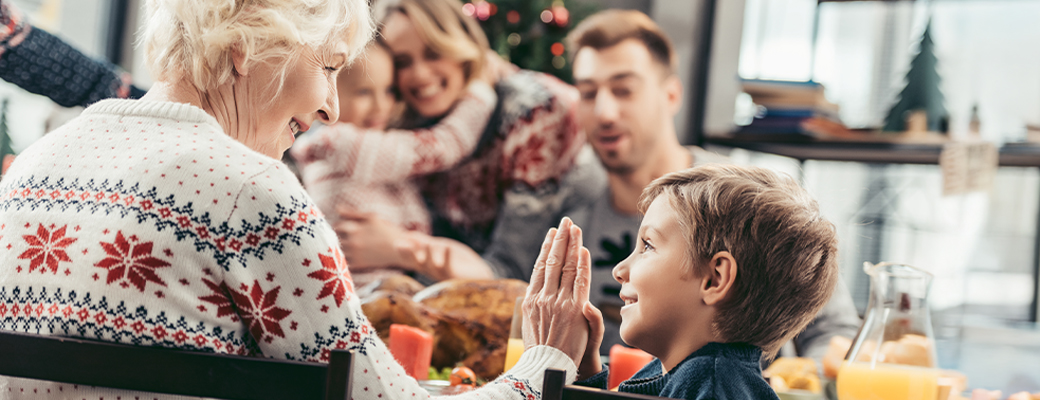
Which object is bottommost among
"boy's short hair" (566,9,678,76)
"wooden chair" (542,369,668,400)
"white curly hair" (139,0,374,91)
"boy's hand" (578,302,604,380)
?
"boy's hand" (578,302,604,380)

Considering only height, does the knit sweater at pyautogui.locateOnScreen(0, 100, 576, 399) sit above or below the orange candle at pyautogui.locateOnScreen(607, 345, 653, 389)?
above

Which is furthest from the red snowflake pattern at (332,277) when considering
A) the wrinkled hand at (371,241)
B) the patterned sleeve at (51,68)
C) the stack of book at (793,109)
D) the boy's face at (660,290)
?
the stack of book at (793,109)

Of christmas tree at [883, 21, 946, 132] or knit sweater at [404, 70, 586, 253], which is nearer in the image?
christmas tree at [883, 21, 946, 132]

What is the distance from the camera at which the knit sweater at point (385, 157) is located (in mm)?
2902

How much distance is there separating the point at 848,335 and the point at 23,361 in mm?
1782

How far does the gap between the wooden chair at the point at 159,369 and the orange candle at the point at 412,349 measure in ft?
1.69

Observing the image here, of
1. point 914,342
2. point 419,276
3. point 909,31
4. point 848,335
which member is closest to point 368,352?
point 914,342

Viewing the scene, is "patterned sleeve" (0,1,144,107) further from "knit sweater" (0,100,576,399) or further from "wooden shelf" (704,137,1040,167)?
"wooden shelf" (704,137,1040,167)

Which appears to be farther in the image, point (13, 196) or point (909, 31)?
point (909, 31)

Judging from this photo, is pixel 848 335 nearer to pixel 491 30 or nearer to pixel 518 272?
pixel 518 272

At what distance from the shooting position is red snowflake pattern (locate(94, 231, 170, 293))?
30.5 inches

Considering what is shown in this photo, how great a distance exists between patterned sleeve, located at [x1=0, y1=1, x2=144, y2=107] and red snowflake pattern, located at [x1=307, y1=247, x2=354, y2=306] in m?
1.25

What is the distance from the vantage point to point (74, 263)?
0.78 meters

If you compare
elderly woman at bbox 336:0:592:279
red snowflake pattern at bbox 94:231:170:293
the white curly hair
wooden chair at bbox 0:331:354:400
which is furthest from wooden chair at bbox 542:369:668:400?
elderly woman at bbox 336:0:592:279
